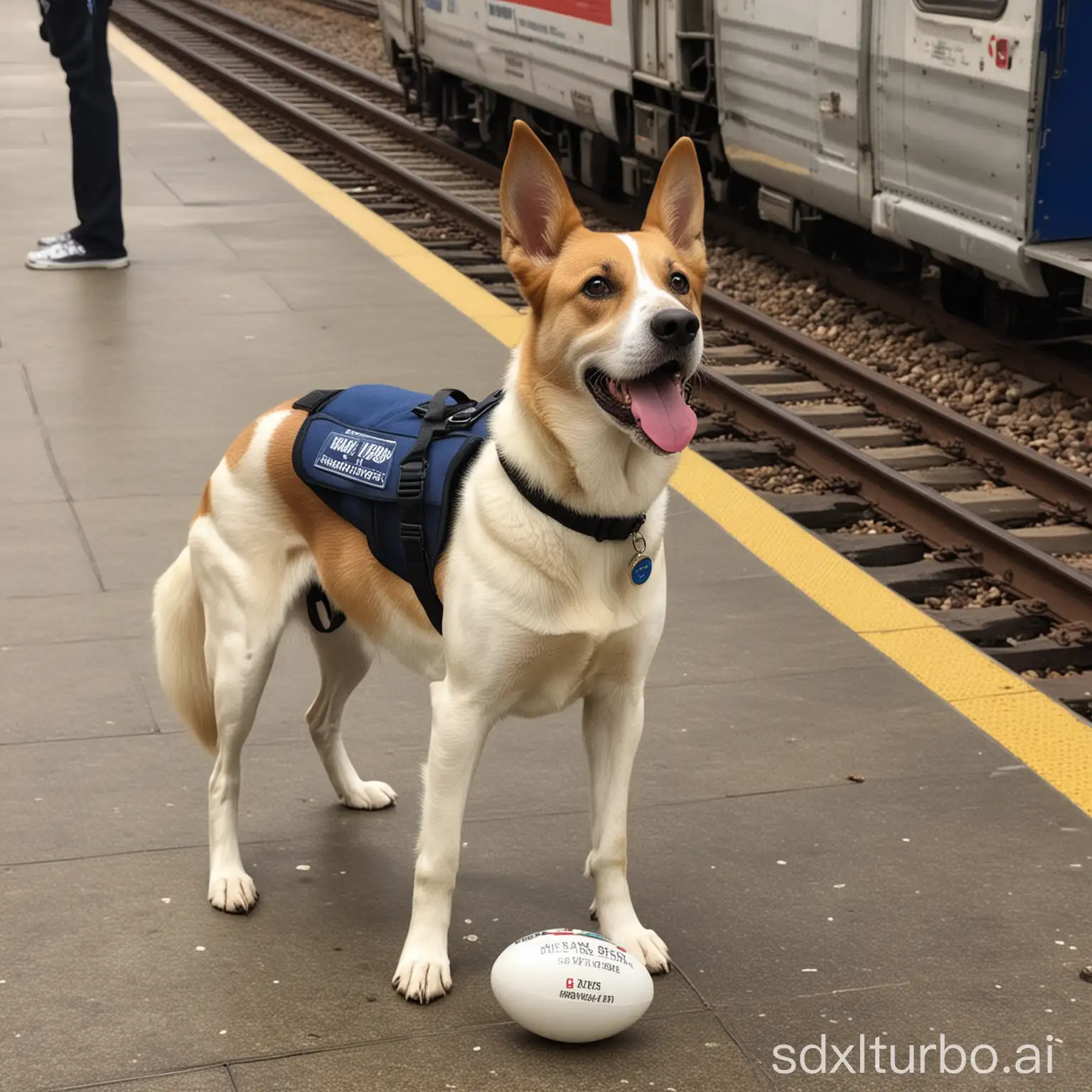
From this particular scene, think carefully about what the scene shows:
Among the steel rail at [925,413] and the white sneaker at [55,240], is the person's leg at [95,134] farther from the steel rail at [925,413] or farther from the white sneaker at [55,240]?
the steel rail at [925,413]

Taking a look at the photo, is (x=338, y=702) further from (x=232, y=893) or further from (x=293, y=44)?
(x=293, y=44)

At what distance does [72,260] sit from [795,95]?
444 centimetres

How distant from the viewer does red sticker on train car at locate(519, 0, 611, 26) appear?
12070 mm

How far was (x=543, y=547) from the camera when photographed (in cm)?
344

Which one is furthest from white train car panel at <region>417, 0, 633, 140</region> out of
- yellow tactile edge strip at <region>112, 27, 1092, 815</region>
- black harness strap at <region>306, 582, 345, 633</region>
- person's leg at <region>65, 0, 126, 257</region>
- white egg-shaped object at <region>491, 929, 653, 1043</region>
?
white egg-shaped object at <region>491, 929, 653, 1043</region>

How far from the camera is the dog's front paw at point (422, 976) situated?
3523 mm

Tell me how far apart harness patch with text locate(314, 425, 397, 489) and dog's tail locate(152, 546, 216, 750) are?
0.53 m

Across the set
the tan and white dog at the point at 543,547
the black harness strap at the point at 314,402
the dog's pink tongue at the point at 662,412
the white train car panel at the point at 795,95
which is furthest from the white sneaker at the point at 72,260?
the dog's pink tongue at the point at 662,412

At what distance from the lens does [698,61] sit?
11359 millimetres

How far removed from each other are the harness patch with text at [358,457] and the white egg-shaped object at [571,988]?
3.32 ft

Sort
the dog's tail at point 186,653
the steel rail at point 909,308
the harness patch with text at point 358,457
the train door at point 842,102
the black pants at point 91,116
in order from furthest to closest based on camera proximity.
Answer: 1. the black pants at point 91,116
2. the train door at point 842,102
3. the steel rail at point 909,308
4. the dog's tail at point 186,653
5. the harness patch with text at point 358,457

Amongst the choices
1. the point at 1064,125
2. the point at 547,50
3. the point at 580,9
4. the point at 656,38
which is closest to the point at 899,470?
the point at 1064,125

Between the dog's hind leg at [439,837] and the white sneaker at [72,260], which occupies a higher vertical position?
the white sneaker at [72,260]

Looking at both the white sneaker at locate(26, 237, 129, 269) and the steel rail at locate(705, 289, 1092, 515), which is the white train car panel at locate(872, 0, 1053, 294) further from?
the white sneaker at locate(26, 237, 129, 269)
